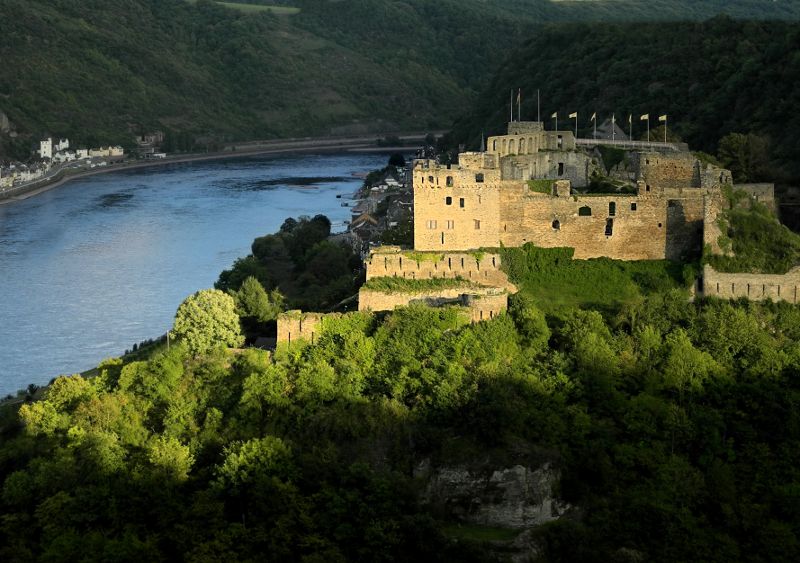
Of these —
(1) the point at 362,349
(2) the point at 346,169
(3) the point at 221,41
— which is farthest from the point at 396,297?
(3) the point at 221,41

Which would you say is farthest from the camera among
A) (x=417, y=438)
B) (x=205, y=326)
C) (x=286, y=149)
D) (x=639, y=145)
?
(x=286, y=149)

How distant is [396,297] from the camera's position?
33.6m

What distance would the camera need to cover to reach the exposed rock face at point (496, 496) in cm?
2862

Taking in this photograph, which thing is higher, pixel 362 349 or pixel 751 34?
pixel 751 34

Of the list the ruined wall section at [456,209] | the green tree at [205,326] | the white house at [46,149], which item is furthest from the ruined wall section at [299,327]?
the white house at [46,149]

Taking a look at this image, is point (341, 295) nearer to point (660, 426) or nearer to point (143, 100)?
point (660, 426)

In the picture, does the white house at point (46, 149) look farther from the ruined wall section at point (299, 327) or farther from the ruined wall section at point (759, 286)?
the ruined wall section at point (759, 286)

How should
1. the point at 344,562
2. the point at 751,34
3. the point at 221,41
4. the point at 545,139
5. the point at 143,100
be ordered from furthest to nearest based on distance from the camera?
the point at 221,41
the point at 143,100
the point at 751,34
the point at 545,139
the point at 344,562

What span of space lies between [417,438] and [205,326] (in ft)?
25.5

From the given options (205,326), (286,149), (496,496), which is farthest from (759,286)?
(286,149)

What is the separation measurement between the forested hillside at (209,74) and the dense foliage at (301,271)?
243 ft

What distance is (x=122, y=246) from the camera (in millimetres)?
75500

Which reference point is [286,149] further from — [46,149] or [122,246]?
[122,246]

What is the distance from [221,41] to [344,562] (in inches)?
6751
